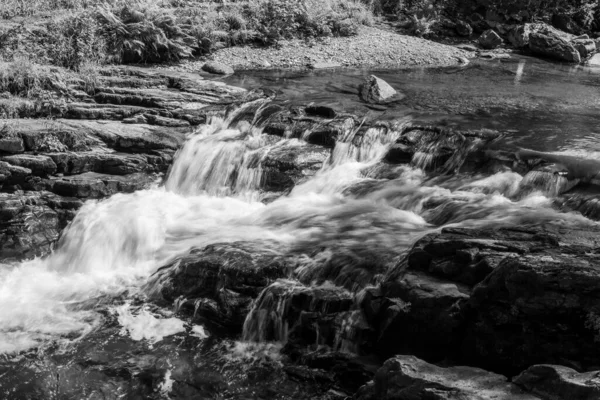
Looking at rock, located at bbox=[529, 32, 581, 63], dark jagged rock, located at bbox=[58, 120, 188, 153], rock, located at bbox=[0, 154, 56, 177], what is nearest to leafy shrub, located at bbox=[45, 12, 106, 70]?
dark jagged rock, located at bbox=[58, 120, 188, 153]

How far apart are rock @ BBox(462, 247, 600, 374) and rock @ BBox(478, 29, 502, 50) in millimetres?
18737

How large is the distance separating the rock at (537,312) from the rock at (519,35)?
749 inches

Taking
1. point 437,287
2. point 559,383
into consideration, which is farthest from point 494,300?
point 559,383

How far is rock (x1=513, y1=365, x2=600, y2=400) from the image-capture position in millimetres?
4406

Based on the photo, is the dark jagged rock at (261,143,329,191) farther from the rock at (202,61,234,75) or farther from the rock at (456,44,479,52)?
the rock at (456,44,479,52)

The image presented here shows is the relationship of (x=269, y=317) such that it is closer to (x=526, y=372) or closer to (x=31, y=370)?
(x=31, y=370)

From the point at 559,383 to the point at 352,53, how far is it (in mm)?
17200

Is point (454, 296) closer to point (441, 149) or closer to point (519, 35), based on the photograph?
point (441, 149)

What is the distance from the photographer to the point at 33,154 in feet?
36.7

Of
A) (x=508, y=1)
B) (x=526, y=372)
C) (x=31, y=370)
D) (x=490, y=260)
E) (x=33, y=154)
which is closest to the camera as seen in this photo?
(x=526, y=372)

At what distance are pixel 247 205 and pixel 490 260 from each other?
19.0 feet

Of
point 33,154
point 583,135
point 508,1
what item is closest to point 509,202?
point 583,135

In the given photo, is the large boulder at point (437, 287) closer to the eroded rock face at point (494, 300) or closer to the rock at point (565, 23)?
the eroded rock face at point (494, 300)

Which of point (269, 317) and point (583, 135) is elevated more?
point (583, 135)
